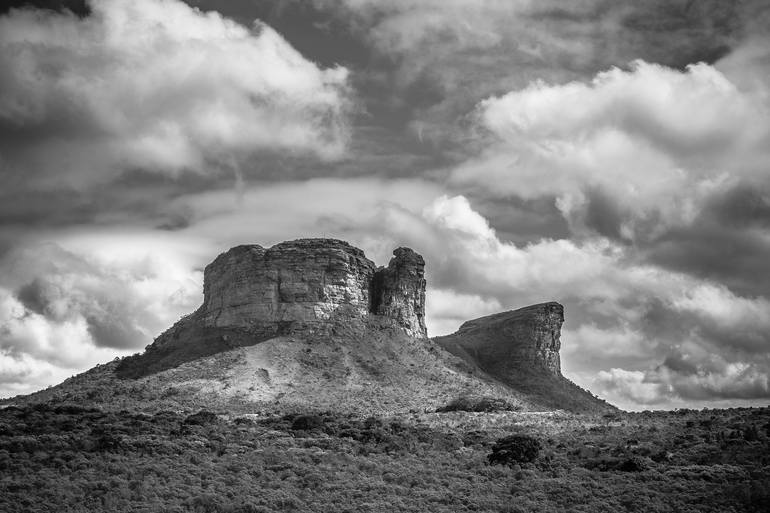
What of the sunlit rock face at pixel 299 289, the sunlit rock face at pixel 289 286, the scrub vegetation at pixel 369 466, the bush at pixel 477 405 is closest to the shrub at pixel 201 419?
the scrub vegetation at pixel 369 466

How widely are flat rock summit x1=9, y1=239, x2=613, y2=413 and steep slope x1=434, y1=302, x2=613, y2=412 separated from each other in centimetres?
28

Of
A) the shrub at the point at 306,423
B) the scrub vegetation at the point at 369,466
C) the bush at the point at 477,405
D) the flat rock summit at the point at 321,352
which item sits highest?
the flat rock summit at the point at 321,352

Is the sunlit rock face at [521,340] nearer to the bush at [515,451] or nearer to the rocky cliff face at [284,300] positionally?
the rocky cliff face at [284,300]

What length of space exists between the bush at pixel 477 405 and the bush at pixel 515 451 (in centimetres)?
3573

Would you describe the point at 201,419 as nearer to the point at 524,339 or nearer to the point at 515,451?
the point at 515,451

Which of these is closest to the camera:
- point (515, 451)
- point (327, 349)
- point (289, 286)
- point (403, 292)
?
point (515, 451)

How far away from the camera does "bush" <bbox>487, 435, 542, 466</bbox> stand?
59.5m

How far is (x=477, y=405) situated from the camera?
3957 inches

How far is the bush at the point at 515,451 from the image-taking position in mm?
59469

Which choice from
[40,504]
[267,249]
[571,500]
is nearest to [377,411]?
[267,249]

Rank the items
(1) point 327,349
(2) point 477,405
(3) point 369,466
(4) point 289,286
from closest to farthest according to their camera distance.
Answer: (3) point 369,466 < (2) point 477,405 < (1) point 327,349 < (4) point 289,286

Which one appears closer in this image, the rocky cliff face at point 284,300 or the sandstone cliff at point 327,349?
the sandstone cliff at point 327,349

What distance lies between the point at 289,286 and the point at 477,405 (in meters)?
36.8

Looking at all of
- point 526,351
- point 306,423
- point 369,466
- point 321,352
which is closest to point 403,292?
point 321,352
